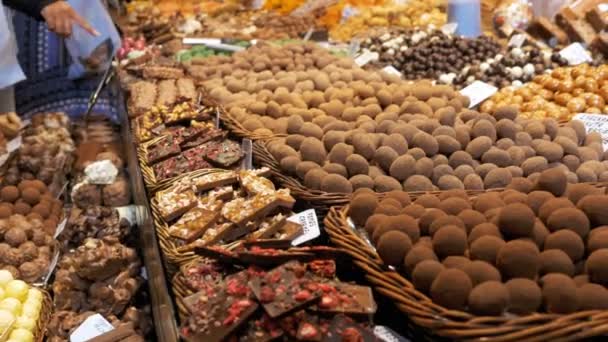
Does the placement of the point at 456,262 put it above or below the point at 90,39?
below

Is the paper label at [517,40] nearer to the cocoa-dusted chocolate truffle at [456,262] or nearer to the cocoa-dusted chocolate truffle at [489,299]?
the cocoa-dusted chocolate truffle at [456,262]

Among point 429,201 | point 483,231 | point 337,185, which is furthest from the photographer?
point 337,185

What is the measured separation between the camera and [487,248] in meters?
1.60

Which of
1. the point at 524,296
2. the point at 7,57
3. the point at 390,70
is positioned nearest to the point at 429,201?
the point at 524,296

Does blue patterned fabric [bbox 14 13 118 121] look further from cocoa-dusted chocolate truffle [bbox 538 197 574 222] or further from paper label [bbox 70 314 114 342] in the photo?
cocoa-dusted chocolate truffle [bbox 538 197 574 222]

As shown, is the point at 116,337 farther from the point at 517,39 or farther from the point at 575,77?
the point at 517,39

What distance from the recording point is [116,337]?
221 centimetres

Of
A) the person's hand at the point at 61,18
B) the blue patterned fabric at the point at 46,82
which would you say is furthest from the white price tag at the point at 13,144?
the blue patterned fabric at the point at 46,82

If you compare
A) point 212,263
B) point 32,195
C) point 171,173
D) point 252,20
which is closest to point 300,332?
point 212,263

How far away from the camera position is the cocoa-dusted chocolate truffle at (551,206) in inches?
67.4

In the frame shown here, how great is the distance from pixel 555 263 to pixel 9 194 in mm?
2625

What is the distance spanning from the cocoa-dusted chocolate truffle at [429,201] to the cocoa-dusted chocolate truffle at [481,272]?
373mm

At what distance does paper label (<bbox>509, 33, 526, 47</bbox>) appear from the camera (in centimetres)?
435

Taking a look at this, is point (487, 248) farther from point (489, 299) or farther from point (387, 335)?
point (387, 335)
